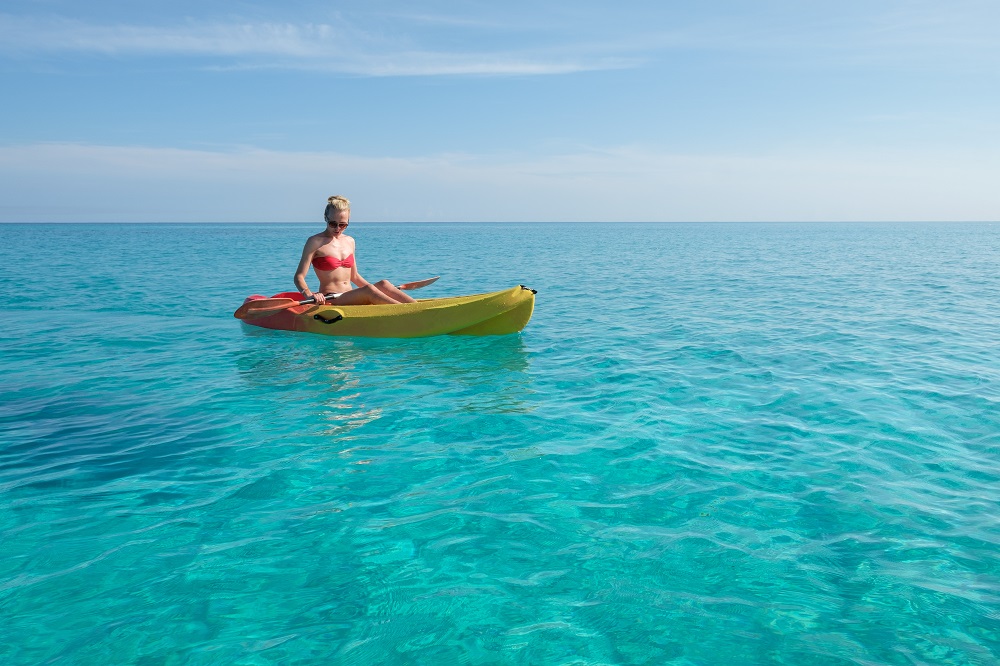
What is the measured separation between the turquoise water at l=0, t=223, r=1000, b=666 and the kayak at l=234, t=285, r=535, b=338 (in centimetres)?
39

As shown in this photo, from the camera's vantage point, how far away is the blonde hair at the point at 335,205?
10.3 meters

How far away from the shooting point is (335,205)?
33.8 feet

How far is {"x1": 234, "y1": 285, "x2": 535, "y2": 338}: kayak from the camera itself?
10609mm

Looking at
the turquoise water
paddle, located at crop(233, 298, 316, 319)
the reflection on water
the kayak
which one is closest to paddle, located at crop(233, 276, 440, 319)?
paddle, located at crop(233, 298, 316, 319)

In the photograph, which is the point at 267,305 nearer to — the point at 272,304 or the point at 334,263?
the point at 272,304

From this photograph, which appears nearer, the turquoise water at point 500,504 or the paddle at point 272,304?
the turquoise water at point 500,504

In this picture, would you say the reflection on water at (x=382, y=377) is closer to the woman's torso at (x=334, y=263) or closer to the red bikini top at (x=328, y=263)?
the woman's torso at (x=334, y=263)

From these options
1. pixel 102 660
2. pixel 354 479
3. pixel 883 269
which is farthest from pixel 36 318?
pixel 883 269

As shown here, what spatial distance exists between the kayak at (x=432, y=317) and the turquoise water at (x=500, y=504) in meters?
0.39

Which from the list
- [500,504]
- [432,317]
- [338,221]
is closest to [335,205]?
[338,221]

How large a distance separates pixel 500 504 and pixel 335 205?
6872mm

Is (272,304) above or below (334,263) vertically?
below

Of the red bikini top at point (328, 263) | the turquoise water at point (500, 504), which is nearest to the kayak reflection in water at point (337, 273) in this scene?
the red bikini top at point (328, 263)

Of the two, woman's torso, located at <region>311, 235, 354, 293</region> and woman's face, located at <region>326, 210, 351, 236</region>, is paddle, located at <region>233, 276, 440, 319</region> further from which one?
woman's face, located at <region>326, 210, 351, 236</region>
